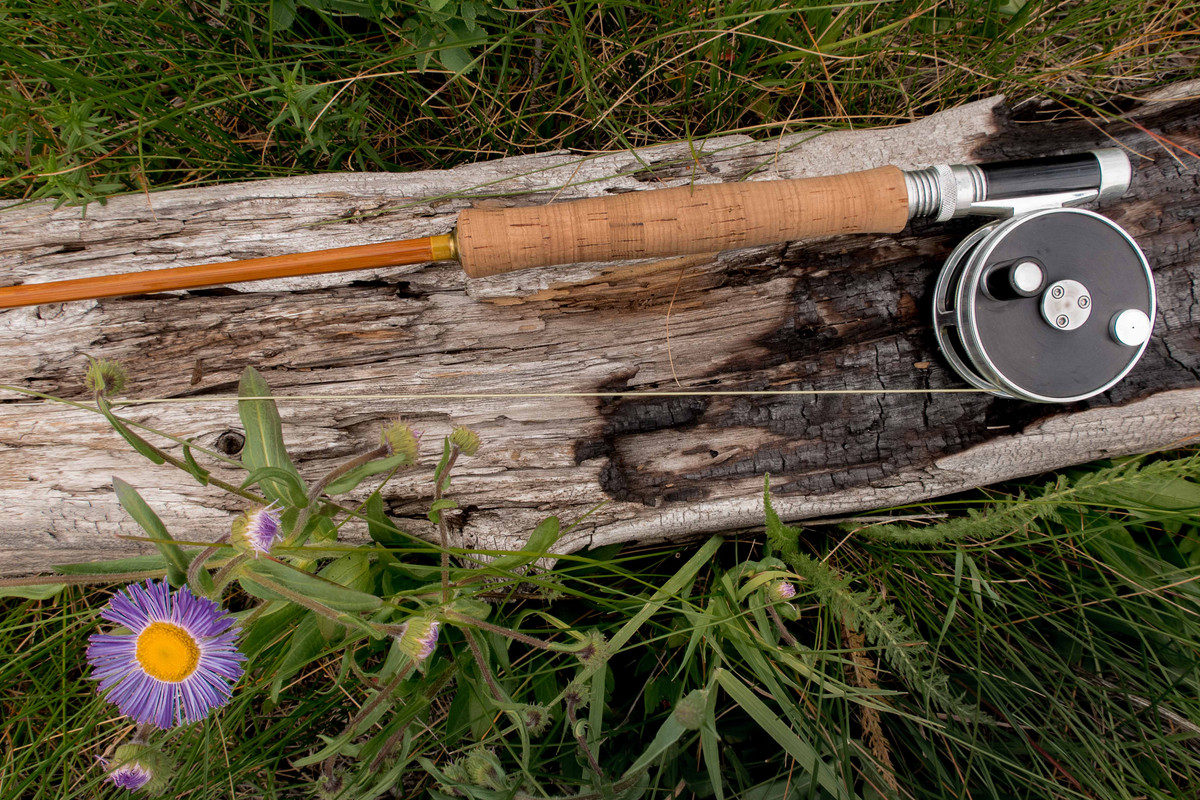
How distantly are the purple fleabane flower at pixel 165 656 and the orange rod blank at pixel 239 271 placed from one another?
0.78m

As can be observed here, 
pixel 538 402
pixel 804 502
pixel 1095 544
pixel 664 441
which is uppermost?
pixel 538 402

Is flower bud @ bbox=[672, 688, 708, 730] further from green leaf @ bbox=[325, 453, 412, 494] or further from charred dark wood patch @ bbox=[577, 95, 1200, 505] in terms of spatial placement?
green leaf @ bbox=[325, 453, 412, 494]

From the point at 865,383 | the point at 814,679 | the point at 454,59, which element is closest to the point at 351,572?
the point at 814,679

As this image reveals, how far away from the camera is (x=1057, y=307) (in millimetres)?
1759

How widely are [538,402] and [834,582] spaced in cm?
90

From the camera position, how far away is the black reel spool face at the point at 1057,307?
1.76m

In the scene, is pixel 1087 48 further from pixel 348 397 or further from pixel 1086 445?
pixel 348 397

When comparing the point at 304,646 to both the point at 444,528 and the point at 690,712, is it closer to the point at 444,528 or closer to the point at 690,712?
the point at 444,528

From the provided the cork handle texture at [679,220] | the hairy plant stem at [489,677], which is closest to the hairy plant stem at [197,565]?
the hairy plant stem at [489,677]

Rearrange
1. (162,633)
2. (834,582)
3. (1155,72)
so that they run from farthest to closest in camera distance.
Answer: (1155,72) → (834,582) → (162,633)

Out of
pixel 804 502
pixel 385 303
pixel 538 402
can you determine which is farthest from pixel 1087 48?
pixel 385 303

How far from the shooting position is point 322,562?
6.30 ft

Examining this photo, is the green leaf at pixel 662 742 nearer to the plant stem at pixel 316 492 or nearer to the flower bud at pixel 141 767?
the plant stem at pixel 316 492

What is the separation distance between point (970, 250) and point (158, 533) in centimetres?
200
